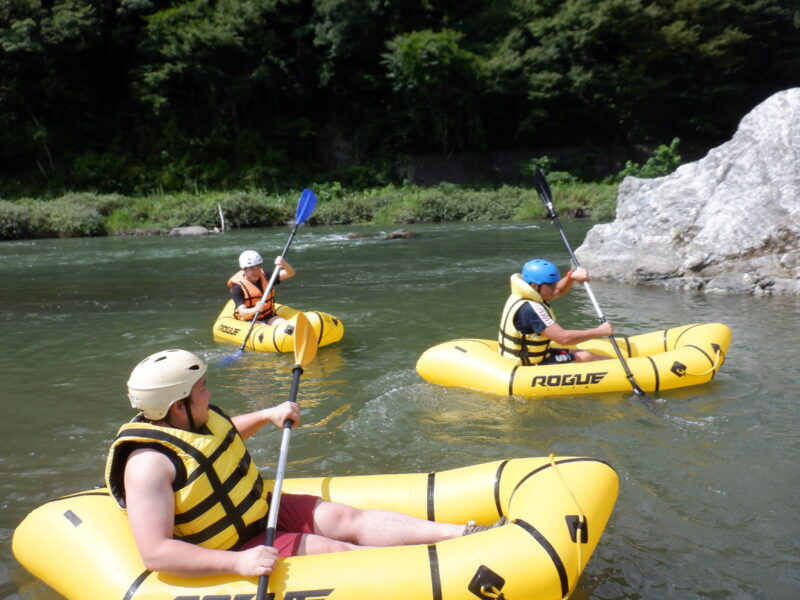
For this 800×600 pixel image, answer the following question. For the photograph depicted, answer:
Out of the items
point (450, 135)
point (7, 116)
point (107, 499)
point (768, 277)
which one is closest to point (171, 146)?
point (7, 116)

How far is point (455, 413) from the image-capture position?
461 cm

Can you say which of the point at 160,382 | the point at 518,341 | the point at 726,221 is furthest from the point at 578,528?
the point at 726,221

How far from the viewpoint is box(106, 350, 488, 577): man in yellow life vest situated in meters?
2.05

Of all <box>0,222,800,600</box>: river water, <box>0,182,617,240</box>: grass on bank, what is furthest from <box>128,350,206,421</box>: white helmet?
<box>0,182,617,240</box>: grass on bank

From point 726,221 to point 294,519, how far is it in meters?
8.05

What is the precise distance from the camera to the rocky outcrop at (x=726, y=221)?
8305 millimetres

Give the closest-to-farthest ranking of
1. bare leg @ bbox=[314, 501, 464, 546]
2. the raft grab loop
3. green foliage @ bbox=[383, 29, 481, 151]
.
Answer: the raft grab loop
bare leg @ bbox=[314, 501, 464, 546]
green foliage @ bbox=[383, 29, 481, 151]

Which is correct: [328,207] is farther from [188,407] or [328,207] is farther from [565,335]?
[188,407]

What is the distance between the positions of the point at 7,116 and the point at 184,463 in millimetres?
28755

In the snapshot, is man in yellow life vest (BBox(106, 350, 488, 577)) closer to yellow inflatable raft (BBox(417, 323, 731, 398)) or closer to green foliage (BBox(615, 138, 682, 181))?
yellow inflatable raft (BBox(417, 323, 731, 398))

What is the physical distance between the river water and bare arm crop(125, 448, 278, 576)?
3.28 feet

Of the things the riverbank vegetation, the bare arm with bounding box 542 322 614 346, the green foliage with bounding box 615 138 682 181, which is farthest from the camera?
the green foliage with bounding box 615 138 682 181

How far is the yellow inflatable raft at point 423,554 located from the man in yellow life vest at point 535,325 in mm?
2016

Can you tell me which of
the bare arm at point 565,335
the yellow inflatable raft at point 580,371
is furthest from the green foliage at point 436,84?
the bare arm at point 565,335
